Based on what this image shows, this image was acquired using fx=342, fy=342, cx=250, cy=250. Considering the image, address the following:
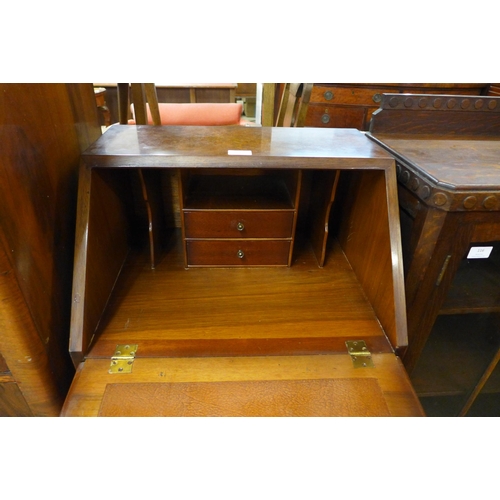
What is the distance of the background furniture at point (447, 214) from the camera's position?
704 mm

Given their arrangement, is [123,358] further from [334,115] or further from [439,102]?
[334,115]

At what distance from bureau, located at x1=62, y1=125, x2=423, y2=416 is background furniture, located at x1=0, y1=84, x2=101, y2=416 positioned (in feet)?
0.18

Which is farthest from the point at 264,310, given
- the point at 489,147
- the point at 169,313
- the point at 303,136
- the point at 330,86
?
the point at 330,86

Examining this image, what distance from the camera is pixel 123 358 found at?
A: 675mm

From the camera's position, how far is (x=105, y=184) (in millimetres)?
808

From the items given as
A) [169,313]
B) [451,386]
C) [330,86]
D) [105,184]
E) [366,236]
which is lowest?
[451,386]

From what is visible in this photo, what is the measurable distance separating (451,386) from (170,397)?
0.97 meters

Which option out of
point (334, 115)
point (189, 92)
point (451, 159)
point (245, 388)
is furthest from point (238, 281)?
point (189, 92)

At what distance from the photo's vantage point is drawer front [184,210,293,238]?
878 millimetres

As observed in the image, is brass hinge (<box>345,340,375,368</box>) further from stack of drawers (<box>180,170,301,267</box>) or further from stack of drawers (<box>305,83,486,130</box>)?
stack of drawers (<box>305,83,486,130</box>)

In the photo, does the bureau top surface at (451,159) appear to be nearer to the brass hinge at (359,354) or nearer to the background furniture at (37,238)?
the brass hinge at (359,354)

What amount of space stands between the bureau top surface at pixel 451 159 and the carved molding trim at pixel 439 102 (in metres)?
0.09

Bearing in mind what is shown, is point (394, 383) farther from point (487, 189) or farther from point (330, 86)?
point (330, 86)

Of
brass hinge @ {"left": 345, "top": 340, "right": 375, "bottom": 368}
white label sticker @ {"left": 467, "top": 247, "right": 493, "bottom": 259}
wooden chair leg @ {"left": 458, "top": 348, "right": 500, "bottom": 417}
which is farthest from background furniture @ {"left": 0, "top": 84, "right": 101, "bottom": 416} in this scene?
wooden chair leg @ {"left": 458, "top": 348, "right": 500, "bottom": 417}
